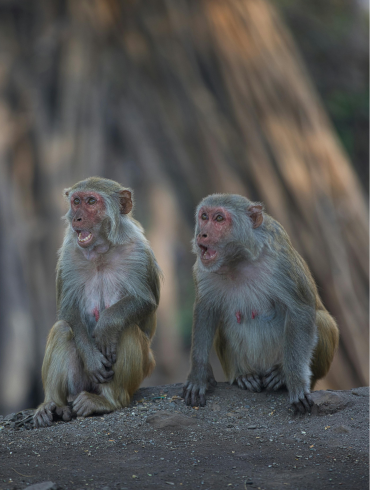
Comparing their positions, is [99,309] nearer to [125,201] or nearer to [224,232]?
[125,201]

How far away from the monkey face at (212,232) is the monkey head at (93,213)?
0.75 m

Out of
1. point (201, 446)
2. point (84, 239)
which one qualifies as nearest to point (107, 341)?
point (84, 239)

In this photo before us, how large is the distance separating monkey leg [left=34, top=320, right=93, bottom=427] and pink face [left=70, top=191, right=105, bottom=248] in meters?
0.78

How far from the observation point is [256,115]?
11883mm

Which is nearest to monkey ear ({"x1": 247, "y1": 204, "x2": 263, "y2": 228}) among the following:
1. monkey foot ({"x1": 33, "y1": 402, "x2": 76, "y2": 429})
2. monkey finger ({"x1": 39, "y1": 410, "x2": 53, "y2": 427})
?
monkey foot ({"x1": 33, "y1": 402, "x2": 76, "y2": 429})

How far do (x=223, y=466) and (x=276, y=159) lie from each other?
7.87 m

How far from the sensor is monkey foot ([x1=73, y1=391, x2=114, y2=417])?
18.0 ft

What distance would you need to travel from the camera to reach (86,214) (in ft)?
18.4

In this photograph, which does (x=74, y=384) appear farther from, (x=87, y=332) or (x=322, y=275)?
(x=322, y=275)

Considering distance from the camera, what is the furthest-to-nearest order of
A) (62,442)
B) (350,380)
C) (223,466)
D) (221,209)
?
(350,380), (221,209), (62,442), (223,466)

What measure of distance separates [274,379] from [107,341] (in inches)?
59.8

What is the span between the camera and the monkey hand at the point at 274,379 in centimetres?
595

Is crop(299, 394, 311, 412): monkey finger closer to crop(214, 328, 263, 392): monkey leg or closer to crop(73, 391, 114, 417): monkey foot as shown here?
crop(214, 328, 263, 392): monkey leg

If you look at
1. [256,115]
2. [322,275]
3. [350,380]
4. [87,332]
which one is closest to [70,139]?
[256,115]
